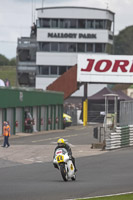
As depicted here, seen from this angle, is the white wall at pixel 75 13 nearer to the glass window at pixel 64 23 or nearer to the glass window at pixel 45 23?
the glass window at pixel 64 23

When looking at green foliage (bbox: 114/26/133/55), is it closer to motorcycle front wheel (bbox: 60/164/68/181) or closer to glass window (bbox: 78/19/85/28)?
glass window (bbox: 78/19/85/28)

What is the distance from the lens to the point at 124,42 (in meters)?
184

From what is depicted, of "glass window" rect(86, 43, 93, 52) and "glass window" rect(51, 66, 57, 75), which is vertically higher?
"glass window" rect(86, 43, 93, 52)

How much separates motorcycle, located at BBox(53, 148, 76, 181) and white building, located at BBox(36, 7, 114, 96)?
83282mm

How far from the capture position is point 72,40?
104 metres

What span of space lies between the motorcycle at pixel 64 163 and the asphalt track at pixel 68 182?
0.96ft

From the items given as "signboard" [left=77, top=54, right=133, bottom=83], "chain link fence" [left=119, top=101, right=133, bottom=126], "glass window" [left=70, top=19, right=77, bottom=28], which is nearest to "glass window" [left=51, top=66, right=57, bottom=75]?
"glass window" [left=70, top=19, right=77, bottom=28]

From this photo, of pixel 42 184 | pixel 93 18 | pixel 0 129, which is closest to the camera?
pixel 42 184

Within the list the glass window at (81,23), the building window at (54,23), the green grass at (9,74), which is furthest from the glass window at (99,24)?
the green grass at (9,74)

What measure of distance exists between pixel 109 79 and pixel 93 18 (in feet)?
121

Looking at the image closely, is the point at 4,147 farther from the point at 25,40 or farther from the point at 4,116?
the point at 25,40

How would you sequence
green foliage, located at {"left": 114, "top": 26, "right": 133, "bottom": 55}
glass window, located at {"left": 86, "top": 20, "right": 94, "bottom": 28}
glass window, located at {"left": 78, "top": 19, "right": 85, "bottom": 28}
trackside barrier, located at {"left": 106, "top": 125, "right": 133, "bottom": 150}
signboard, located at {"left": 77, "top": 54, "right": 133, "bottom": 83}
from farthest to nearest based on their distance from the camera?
green foliage, located at {"left": 114, "top": 26, "right": 133, "bottom": 55}
glass window, located at {"left": 86, "top": 20, "right": 94, "bottom": 28}
glass window, located at {"left": 78, "top": 19, "right": 85, "bottom": 28}
signboard, located at {"left": 77, "top": 54, "right": 133, "bottom": 83}
trackside barrier, located at {"left": 106, "top": 125, "right": 133, "bottom": 150}

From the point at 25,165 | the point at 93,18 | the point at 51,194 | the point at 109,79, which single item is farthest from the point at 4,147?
the point at 93,18

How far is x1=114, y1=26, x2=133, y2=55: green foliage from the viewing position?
184500 millimetres
